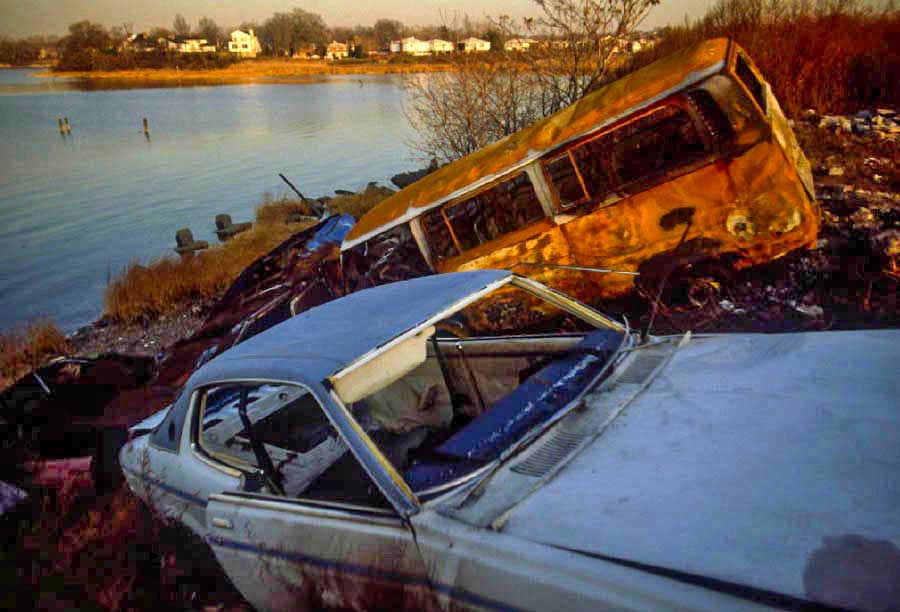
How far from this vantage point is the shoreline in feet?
241

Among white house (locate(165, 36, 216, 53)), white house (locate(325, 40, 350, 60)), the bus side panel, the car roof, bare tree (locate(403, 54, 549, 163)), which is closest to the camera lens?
the car roof

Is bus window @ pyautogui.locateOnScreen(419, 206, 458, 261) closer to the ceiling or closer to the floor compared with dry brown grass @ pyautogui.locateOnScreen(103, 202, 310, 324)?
closer to the ceiling

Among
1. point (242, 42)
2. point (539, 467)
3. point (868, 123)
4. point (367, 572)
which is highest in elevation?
point (242, 42)

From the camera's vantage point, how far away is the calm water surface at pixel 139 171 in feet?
51.6

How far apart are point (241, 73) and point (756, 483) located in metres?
90.0

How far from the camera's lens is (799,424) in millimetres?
2197

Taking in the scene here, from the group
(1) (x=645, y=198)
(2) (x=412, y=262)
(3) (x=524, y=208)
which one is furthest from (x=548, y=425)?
(2) (x=412, y=262)

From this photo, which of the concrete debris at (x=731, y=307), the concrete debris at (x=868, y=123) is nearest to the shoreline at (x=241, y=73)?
the concrete debris at (x=868, y=123)

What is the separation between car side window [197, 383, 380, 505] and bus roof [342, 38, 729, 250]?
294cm

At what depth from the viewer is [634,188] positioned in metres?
5.48

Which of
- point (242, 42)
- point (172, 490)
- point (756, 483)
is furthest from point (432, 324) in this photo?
point (242, 42)

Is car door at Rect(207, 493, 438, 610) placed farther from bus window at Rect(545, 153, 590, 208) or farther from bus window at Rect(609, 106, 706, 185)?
bus window at Rect(609, 106, 706, 185)

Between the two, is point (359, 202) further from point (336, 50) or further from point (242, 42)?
point (242, 42)

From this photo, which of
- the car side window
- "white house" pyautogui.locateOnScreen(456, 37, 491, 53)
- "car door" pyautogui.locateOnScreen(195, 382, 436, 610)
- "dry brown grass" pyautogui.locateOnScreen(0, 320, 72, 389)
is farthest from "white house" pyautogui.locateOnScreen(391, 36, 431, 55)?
"car door" pyautogui.locateOnScreen(195, 382, 436, 610)
